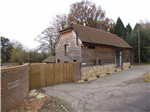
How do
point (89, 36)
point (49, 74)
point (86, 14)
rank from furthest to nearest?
1. point (86, 14)
2. point (89, 36)
3. point (49, 74)

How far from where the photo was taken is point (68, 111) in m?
4.45

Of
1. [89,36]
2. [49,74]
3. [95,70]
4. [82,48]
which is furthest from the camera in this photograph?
[89,36]

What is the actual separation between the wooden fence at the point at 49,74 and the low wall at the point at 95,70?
2.17m

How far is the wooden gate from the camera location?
7.40m

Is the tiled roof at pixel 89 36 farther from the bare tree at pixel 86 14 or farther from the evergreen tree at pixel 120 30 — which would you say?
the evergreen tree at pixel 120 30

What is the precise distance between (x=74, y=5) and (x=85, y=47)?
2424 cm

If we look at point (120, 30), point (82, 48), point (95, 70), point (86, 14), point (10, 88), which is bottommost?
point (95, 70)

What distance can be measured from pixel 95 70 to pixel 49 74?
7.33 m

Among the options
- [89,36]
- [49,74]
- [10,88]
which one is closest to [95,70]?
[89,36]

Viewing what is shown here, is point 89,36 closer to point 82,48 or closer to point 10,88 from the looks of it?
point 82,48

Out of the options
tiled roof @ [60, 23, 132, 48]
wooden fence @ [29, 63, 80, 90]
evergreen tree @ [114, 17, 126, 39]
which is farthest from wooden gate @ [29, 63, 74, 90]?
evergreen tree @ [114, 17, 126, 39]

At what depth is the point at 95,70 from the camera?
44.9 ft

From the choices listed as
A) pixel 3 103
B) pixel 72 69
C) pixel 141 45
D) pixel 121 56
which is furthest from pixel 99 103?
pixel 141 45

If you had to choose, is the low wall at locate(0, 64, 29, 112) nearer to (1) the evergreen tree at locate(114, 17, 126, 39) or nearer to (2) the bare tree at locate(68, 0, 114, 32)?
(2) the bare tree at locate(68, 0, 114, 32)
